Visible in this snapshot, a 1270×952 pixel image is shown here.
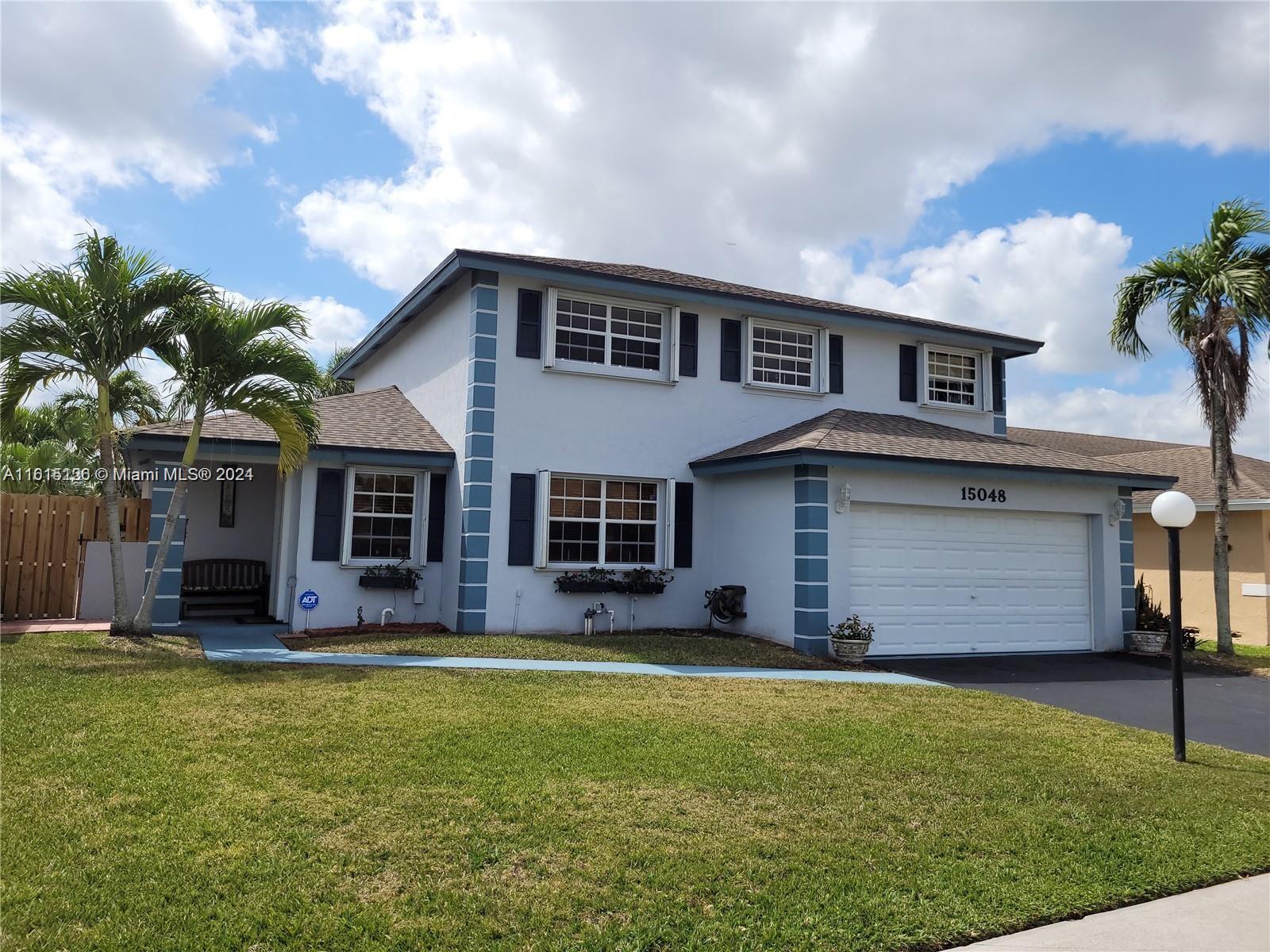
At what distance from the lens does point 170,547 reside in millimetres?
12914

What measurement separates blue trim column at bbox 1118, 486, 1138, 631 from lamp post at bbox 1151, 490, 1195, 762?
7.82 metres

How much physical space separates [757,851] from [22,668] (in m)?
8.31

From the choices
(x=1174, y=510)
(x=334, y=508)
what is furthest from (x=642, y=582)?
(x=1174, y=510)

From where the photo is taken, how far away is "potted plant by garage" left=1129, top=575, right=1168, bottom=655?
14711 mm

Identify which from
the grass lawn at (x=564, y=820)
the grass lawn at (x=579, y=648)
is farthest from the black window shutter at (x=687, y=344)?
the grass lawn at (x=564, y=820)

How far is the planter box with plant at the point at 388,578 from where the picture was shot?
14.0 m

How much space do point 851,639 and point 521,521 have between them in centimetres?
537

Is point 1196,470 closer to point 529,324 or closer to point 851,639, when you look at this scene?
point 851,639

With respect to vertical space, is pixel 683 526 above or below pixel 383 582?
above

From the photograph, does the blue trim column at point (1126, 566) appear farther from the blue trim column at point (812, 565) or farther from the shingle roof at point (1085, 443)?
the shingle roof at point (1085, 443)

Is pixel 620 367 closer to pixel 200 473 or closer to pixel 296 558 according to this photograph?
pixel 296 558

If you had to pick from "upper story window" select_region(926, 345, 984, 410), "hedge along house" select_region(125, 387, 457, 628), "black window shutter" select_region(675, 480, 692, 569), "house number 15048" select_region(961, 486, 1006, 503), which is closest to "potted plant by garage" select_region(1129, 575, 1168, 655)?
"house number 15048" select_region(961, 486, 1006, 503)

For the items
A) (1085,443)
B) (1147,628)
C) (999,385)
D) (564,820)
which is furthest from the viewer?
(1085,443)

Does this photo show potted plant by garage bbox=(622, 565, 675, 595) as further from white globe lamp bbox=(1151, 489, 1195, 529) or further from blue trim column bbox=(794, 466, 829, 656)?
white globe lamp bbox=(1151, 489, 1195, 529)
